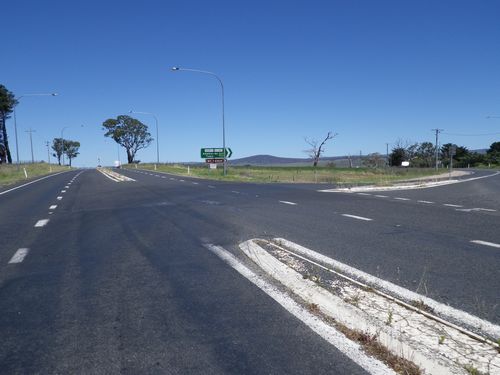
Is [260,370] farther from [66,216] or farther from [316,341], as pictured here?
[66,216]

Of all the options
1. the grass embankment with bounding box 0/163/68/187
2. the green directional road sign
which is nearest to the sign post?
the green directional road sign

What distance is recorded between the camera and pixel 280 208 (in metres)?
14.4

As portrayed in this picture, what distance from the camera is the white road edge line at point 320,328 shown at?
136 inches

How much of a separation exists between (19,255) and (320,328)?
5.84m

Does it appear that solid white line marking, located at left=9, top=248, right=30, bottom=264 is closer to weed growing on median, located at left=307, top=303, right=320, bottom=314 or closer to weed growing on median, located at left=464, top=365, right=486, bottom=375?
weed growing on median, located at left=307, top=303, right=320, bottom=314

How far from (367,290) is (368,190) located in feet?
63.9

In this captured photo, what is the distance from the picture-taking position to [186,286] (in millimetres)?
5609

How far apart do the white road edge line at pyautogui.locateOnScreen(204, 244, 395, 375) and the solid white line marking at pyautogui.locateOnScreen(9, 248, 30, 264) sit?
11.9ft

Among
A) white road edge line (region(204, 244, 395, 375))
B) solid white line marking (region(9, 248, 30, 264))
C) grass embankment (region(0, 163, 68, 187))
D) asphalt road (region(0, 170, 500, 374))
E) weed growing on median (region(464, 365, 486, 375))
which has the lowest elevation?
grass embankment (region(0, 163, 68, 187))

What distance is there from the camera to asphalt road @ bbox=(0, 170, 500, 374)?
370 centimetres

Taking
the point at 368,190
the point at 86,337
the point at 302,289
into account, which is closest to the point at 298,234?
the point at 302,289

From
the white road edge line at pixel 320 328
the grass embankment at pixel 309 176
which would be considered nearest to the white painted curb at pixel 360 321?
the white road edge line at pixel 320 328

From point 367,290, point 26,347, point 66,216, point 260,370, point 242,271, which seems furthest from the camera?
point 66,216

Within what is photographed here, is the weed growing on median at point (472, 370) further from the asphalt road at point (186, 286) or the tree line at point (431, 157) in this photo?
the tree line at point (431, 157)
